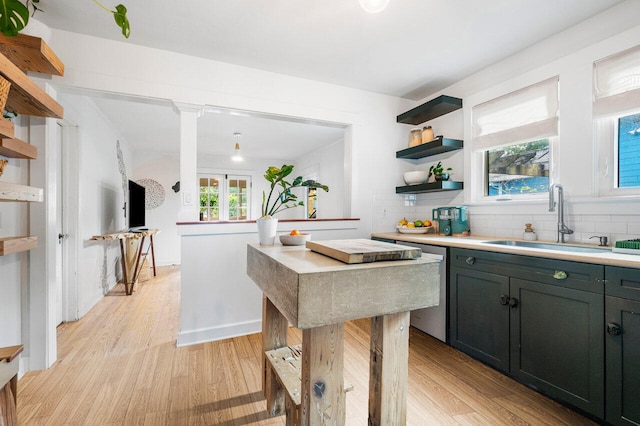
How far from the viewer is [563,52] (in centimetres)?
220

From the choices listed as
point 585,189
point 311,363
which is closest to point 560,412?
point 585,189

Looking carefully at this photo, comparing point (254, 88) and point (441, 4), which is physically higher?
point (441, 4)

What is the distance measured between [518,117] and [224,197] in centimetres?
589

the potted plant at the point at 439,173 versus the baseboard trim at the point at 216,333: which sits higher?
the potted plant at the point at 439,173

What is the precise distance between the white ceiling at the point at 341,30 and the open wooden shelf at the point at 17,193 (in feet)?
4.15

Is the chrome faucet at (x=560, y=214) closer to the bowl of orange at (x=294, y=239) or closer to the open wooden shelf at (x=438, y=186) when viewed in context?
the open wooden shelf at (x=438, y=186)

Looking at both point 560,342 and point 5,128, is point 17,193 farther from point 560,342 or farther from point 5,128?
point 560,342

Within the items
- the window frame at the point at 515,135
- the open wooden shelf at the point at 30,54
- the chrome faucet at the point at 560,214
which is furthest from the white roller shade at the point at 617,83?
the open wooden shelf at the point at 30,54

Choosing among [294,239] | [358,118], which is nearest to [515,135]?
[358,118]

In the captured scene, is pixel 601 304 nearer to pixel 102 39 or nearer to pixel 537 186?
pixel 537 186

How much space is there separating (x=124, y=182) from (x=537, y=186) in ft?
18.9

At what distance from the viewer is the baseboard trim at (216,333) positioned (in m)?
2.51

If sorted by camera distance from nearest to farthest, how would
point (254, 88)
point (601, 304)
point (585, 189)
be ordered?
1. point (601, 304)
2. point (585, 189)
3. point (254, 88)

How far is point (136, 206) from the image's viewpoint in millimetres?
4547
